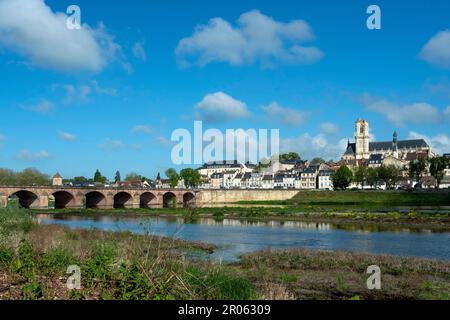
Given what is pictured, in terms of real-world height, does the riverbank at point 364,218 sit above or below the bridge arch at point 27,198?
below

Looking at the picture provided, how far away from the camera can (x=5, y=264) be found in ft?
43.8

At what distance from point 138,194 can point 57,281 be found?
101929 mm

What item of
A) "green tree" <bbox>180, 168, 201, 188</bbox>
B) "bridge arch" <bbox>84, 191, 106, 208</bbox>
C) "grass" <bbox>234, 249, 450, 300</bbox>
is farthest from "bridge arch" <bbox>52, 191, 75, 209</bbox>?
"grass" <bbox>234, 249, 450, 300</bbox>

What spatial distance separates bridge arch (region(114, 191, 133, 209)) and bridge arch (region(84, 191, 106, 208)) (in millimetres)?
6012

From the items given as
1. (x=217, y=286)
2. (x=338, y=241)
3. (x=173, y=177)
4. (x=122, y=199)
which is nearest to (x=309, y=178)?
(x=173, y=177)

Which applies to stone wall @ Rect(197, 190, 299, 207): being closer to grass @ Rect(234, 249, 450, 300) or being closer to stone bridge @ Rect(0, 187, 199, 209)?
stone bridge @ Rect(0, 187, 199, 209)

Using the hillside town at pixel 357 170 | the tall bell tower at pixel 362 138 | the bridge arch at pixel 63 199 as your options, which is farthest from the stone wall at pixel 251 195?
the tall bell tower at pixel 362 138

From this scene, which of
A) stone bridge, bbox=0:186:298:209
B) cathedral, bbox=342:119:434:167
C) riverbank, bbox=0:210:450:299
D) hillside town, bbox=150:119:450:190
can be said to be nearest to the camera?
riverbank, bbox=0:210:450:299

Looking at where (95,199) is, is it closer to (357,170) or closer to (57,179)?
(357,170)

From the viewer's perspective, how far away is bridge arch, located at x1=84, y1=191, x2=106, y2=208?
105 meters

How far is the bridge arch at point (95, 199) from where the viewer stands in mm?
105312

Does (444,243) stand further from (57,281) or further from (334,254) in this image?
(57,281)

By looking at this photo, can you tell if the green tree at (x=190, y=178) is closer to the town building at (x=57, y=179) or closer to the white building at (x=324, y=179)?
the white building at (x=324, y=179)
